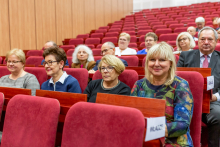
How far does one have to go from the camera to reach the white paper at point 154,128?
0.72ft

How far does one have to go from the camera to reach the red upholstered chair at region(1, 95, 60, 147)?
0.29 meters

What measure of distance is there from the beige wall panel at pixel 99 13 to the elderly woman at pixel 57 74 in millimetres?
1910

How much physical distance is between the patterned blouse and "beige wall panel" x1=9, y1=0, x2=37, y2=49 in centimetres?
126

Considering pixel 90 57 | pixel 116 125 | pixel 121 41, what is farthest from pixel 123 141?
pixel 121 41

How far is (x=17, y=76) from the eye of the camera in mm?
586

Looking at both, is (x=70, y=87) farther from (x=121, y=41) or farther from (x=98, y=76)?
(x=121, y=41)

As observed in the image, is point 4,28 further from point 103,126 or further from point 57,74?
point 103,126

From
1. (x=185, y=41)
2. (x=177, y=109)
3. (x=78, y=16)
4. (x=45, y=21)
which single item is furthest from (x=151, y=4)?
(x=177, y=109)

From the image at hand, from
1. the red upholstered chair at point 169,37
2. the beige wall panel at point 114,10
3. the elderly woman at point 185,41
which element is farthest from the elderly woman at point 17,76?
the beige wall panel at point 114,10

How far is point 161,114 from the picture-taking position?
0.89 feet

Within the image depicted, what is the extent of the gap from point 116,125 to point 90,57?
0.56 m

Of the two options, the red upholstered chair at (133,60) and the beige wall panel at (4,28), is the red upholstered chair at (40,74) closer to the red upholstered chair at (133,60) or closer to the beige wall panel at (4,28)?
the red upholstered chair at (133,60)

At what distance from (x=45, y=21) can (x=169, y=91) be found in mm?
1486

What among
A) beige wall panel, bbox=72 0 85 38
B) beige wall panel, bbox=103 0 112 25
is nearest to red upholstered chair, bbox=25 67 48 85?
beige wall panel, bbox=72 0 85 38
